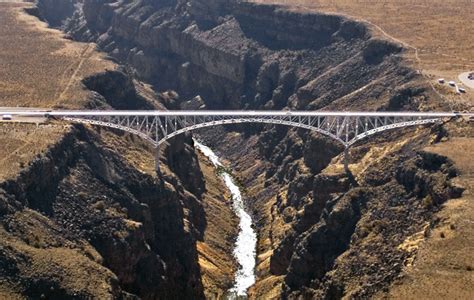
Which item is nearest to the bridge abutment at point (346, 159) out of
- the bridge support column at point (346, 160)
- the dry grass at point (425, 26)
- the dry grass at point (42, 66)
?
the bridge support column at point (346, 160)

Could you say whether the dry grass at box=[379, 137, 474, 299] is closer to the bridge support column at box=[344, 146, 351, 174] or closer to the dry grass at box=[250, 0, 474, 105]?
the bridge support column at box=[344, 146, 351, 174]

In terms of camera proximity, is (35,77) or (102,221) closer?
(102,221)

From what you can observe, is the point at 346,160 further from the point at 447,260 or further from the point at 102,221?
the point at 102,221

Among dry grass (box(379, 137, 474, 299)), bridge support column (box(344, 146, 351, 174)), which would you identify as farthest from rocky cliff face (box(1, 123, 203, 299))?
dry grass (box(379, 137, 474, 299))

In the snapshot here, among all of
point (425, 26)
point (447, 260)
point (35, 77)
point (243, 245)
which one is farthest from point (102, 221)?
point (425, 26)

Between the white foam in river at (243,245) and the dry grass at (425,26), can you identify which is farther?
the dry grass at (425,26)

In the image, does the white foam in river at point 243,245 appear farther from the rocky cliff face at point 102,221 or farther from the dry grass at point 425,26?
the dry grass at point 425,26
